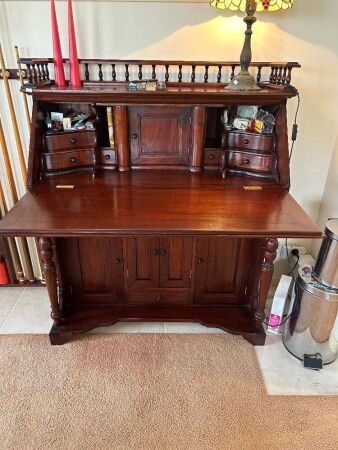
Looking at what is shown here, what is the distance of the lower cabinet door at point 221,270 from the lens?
1.59 metres

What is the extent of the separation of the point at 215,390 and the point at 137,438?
0.38 metres

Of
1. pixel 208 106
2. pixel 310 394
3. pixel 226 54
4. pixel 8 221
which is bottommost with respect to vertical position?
pixel 310 394

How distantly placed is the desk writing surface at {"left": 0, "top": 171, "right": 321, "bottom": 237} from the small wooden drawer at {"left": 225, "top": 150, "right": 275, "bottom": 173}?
0.26 feet

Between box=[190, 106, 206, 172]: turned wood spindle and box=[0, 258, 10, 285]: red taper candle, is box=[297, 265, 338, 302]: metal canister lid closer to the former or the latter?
box=[190, 106, 206, 172]: turned wood spindle

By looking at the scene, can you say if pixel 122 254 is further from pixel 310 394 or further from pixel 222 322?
pixel 310 394

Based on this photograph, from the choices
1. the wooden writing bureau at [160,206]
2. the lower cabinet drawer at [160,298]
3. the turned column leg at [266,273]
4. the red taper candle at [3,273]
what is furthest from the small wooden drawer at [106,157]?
the red taper candle at [3,273]

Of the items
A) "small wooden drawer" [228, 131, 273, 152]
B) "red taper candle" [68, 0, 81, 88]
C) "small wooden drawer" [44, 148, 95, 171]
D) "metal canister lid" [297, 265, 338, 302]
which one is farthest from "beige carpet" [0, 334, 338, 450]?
"red taper candle" [68, 0, 81, 88]

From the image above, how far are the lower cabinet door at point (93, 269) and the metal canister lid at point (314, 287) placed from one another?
34.0 inches

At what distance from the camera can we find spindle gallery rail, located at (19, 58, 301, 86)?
1.55 m

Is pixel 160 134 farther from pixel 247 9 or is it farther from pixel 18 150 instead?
pixel 18 150

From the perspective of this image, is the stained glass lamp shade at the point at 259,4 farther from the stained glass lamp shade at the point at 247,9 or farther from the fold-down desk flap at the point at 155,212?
the fold-down desk flap at the point at 155,212

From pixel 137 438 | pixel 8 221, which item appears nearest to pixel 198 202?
pixel 8 221

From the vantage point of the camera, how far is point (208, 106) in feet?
4.79

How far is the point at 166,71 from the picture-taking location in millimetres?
1620
